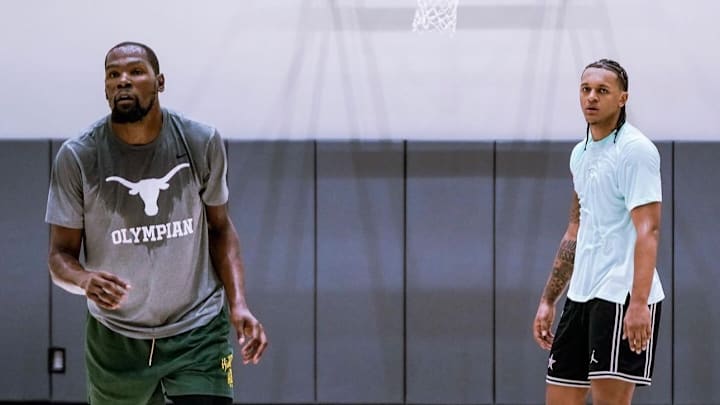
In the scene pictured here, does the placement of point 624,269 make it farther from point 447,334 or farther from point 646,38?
point 646,38

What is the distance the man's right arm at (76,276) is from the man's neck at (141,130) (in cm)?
33

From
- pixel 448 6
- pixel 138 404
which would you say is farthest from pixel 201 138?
pixel 448 6

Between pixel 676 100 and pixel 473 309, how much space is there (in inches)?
70.2

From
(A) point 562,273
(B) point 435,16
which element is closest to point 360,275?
(B) point 435,16

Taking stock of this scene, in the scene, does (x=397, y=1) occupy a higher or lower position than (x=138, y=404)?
higher

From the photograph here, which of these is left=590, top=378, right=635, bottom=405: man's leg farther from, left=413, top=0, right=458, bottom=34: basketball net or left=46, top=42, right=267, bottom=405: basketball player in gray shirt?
left=413, top=0, right=458, bottom=34: basketball net

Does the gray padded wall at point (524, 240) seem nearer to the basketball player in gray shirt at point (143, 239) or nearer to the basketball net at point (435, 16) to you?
the basketball net at point (435, 16)

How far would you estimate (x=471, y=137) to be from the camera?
19.7 ft

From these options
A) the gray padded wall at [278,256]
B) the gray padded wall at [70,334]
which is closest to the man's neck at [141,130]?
the gray padded wall at [278,256]

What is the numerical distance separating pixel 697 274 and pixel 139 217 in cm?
388

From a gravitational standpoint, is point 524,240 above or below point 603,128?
below

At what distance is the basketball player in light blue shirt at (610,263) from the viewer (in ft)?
11.4

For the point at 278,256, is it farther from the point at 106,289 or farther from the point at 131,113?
the point at 106,289

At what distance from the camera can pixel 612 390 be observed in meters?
3.54
